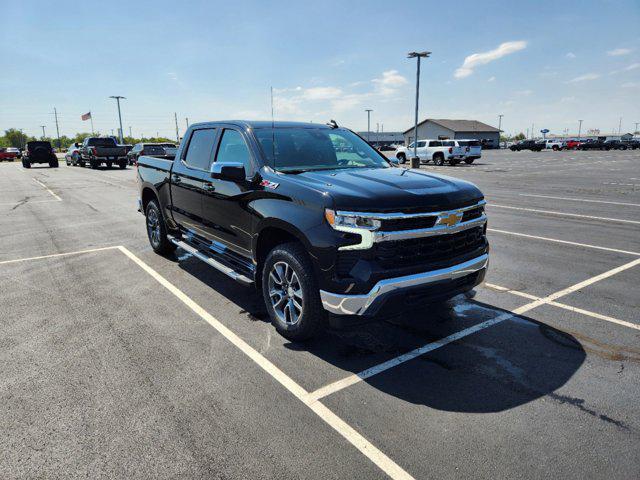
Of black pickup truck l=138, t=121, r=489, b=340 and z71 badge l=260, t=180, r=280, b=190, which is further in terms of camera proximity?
z71 badge l=260, t=180, r=280, b=190

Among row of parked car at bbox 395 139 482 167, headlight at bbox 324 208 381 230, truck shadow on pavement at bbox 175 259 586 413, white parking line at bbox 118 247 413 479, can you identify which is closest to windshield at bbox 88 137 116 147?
row of parked car at bbox 395 139 482 167

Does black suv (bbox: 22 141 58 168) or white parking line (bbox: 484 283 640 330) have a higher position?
black suv (bbox: 22 141 58 168)

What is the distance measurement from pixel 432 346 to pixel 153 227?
5087 millimetres

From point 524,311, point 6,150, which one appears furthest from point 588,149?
point 6,150

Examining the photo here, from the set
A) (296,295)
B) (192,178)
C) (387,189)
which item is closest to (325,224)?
(387,189)

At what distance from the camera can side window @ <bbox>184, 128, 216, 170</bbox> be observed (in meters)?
5.22

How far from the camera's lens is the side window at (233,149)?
450 cm

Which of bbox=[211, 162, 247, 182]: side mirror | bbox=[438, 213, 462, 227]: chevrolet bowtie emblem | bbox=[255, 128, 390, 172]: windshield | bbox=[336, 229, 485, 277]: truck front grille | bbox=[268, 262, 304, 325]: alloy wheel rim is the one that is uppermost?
bbox=[255, 128, 390, 172]: windshield

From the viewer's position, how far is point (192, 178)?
5.43m

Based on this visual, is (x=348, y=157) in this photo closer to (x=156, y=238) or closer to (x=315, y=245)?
(x=315, y=245)

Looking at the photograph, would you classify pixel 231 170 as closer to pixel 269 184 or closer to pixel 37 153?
pixel 269 184

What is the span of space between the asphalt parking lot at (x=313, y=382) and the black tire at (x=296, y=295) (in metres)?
0.18

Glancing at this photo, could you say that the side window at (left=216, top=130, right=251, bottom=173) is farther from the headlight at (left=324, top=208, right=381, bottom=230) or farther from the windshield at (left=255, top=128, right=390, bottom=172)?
the headlight at (left=324, top=208, right=381, bottom=230)

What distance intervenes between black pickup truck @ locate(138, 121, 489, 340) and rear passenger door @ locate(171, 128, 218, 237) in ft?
0.11
